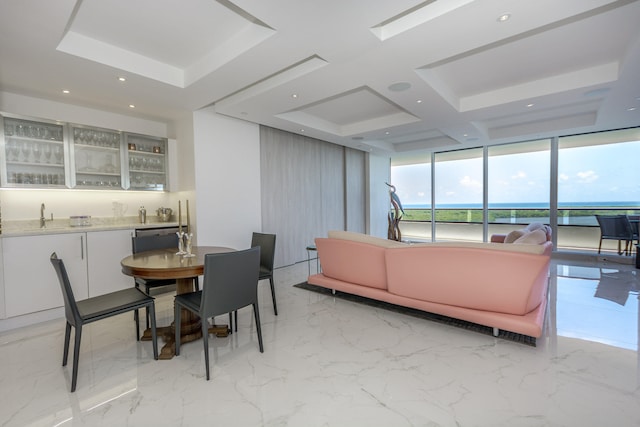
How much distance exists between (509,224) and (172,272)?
7.58m

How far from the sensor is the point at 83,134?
363 centimetres

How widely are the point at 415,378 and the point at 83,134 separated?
4.57 metres

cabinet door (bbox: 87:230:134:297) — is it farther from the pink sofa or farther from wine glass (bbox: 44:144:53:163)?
the pink sofa

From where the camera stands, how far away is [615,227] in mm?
5387

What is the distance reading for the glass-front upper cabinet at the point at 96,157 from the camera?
142 inches

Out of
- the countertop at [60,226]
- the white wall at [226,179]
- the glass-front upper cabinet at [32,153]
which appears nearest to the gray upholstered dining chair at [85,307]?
the countertop at [60,226]

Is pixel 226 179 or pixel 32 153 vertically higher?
pixel 32 153

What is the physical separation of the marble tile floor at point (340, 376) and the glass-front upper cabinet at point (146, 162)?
1.96 metres

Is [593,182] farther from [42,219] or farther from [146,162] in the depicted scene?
[42,219]

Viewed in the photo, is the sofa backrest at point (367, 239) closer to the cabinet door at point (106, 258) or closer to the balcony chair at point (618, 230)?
the cabinet door at point (106, 258)

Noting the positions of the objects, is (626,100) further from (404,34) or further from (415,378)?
(415,378)

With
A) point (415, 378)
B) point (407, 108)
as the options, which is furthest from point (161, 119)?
point (415, 378)

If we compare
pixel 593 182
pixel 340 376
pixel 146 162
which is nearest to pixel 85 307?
pixel 340 376

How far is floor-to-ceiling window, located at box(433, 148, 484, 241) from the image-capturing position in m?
7.41
